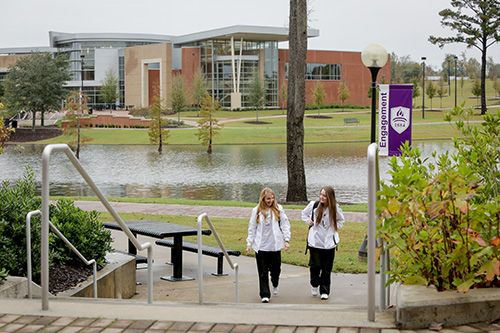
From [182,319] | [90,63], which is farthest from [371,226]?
[90,63]

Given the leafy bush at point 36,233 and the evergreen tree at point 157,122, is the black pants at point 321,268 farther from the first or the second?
the evergreen tree at point 157,122

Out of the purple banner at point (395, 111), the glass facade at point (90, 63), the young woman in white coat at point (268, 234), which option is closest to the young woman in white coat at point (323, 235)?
the young woman in white coat at point (268, 234)

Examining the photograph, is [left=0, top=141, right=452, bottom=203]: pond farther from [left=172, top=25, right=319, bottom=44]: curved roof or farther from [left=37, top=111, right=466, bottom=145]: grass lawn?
[left=172, top=25, right=319, bottom=44]: curved roof

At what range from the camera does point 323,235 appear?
7957 millimetres

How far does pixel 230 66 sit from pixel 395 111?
258 ft

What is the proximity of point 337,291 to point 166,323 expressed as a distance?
4.05 meters

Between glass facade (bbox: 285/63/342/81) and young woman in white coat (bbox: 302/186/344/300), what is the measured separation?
3261 inches

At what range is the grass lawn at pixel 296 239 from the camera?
9.70 meters

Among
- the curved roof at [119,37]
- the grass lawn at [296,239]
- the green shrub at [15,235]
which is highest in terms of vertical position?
the curved roof at [119,37]

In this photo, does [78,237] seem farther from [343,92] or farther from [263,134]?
[343,92]

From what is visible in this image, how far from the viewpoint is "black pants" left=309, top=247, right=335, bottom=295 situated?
25.3ft

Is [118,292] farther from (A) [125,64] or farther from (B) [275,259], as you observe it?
(A) [125,64]

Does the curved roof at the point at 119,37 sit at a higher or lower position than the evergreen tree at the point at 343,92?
higher

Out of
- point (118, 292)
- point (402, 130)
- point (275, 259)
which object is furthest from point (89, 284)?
point (402, 130)
